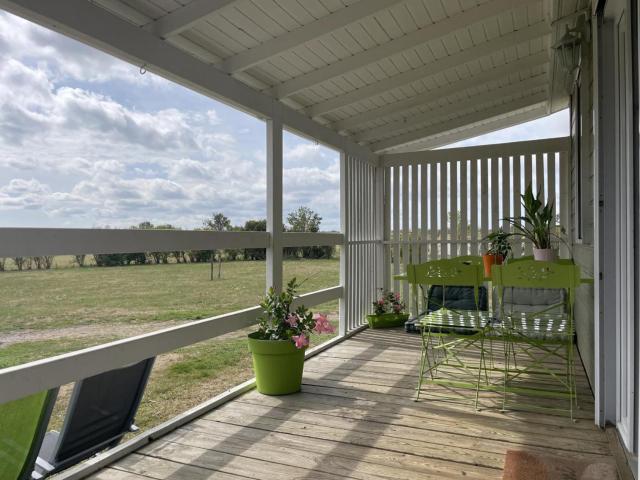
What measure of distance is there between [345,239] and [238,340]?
363 centimetres

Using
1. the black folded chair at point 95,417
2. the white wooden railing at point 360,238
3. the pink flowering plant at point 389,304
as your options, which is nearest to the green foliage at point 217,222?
the white wooden railing at point 360,238

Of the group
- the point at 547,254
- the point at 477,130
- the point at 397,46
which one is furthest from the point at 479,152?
the point at 547,254

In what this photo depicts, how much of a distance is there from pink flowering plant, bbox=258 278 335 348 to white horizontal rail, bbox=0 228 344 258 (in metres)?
0.49

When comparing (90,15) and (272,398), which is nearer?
(90,15)

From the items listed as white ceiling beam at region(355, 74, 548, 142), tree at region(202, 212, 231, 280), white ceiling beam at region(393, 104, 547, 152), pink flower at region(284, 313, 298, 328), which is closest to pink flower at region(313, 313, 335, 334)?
pink flower at region(284, 313, 298, 328)

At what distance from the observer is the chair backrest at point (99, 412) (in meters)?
2.47

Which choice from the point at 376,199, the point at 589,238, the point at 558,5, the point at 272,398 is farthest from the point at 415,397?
the point at 376,199

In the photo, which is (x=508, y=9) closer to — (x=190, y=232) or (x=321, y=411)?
(x=190, y=232)

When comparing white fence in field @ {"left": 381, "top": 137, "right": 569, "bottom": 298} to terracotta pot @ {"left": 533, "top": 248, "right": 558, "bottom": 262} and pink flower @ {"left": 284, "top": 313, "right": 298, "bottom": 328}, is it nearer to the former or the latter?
terracotta pot @ {"left": 533, "top": 248, "right": 558, "bottom": 262}

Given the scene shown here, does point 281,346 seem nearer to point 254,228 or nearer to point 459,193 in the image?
point 459,193

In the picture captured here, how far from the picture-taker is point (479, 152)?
20.5 feet

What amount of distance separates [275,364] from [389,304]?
3244 mm

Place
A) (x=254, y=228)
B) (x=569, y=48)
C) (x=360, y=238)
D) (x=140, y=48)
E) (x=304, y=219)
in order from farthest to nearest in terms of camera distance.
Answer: (x=304, y=219), (x=254, y=228), (x=360, y=238), (x=569, y=48), (x=140, y=48)

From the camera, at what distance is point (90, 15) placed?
240cm
